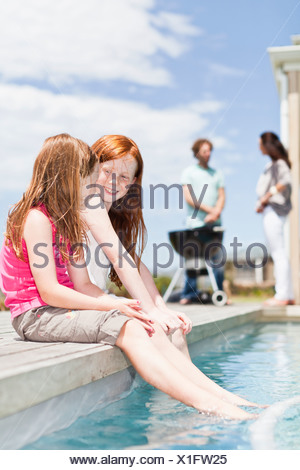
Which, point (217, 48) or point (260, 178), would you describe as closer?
point (260, 178)

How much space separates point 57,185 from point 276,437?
997mm

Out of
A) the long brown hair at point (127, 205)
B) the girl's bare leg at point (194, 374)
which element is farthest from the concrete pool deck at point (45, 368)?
the long brown hair at point (127, 205)

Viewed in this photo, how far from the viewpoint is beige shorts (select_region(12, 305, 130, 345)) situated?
158 cm

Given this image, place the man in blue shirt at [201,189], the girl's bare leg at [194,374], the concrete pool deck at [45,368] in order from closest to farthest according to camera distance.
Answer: the concrete pool deck at [45,368]
the girl's bare leg at [194,374]
the man in blue shirt at [201,189]

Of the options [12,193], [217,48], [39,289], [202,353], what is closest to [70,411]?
[39,289]

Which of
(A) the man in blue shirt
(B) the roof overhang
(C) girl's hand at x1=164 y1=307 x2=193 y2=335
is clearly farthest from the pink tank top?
(B) the roof overhang

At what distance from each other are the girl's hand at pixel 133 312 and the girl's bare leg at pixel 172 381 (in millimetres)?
73

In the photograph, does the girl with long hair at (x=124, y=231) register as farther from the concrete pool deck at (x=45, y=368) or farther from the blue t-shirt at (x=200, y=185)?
the blue t-shirt at (x=200, y=185)

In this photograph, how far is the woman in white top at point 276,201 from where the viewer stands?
4.93m

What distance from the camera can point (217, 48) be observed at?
25.4ft

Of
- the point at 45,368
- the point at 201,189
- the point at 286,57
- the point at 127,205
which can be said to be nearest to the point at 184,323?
the point at 127,205

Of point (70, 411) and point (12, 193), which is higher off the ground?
point (12, 193)

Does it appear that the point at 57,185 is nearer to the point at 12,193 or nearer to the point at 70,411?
the point at 12,193

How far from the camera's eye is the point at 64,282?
1.78 metres
